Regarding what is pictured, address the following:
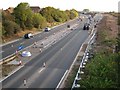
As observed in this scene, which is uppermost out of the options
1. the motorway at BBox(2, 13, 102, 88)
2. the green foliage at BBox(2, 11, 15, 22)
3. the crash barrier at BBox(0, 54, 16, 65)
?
the green foliage at BBox(2, 11, 15, 22)

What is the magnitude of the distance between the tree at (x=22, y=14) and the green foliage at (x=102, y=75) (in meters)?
49.2

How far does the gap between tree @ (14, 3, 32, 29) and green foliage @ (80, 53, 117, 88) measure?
162 ft

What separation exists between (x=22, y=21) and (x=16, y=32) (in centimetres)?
773

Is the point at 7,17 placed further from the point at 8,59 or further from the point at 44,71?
the point at 44,71

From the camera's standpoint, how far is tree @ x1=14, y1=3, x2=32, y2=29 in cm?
8144

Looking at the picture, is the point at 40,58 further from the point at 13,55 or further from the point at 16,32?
the point at 16,32

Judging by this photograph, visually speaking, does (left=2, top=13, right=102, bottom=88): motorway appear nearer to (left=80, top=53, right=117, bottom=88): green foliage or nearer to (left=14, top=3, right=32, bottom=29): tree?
(left=80, top=53, right=117, bottom=88): green foliage

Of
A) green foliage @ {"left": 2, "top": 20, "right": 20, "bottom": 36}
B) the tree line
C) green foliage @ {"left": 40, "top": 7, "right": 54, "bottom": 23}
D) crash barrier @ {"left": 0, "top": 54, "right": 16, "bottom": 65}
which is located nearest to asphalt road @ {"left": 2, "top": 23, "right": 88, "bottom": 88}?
crash barrier @ {"left": 0, "top": 54, "right": 16, "bottom": 65}

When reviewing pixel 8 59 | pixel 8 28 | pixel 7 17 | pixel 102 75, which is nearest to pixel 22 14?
pixel 7 17

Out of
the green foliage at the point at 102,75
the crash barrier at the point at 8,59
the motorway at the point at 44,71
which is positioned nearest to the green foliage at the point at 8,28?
the motorway at the point at 44,71

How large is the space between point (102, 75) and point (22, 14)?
183 feet

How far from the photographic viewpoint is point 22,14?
81.3 metres

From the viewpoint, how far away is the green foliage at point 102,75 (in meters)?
24.4

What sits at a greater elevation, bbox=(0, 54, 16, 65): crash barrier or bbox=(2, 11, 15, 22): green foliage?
bbox=(2, 11, 15, 22): green foliage
